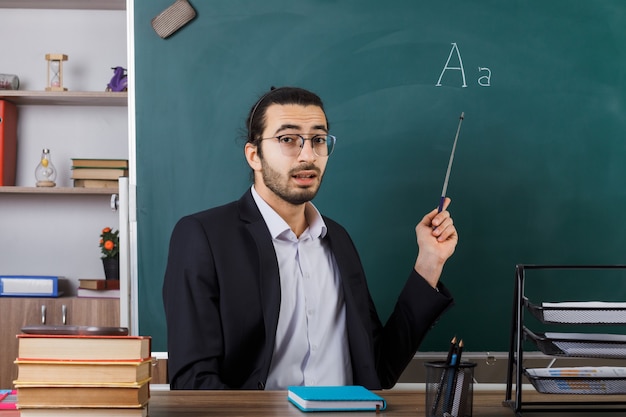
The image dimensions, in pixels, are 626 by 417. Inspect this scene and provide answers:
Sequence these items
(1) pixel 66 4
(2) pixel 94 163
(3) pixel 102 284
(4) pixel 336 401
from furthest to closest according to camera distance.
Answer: (1) pixel 66 4 → (2) pixel 94 163 → (3) pixel 102 284 → (4) pixel 336 401

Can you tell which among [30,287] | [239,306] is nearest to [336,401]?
[239,306]

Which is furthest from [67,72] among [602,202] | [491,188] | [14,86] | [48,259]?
[602,202]

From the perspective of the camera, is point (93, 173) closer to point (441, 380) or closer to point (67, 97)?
point (67, 97)

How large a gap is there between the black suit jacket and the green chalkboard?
2.45ft

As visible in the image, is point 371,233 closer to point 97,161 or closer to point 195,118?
point 195,118

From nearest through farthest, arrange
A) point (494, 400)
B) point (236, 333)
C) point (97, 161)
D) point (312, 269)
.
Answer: point (494, 400) < point (236, 333) < point (312, 269) < point (97, 161)

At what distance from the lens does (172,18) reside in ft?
9.43

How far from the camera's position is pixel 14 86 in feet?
11.9

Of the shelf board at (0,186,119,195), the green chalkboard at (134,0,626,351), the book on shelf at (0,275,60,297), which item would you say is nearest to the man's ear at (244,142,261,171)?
the green chalkboard at (134,0,626,351)

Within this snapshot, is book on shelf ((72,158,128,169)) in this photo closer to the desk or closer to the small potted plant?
the small potted plant

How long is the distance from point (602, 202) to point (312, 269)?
1372 mm

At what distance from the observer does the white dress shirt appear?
2021mm

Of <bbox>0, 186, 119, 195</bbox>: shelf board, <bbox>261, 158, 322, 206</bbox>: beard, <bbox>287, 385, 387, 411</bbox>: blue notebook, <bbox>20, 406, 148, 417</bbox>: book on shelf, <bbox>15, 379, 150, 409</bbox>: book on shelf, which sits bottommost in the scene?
<bbox>287, 385, 387, 411</bbox>: blue notebook

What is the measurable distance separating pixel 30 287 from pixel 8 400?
203 cm
